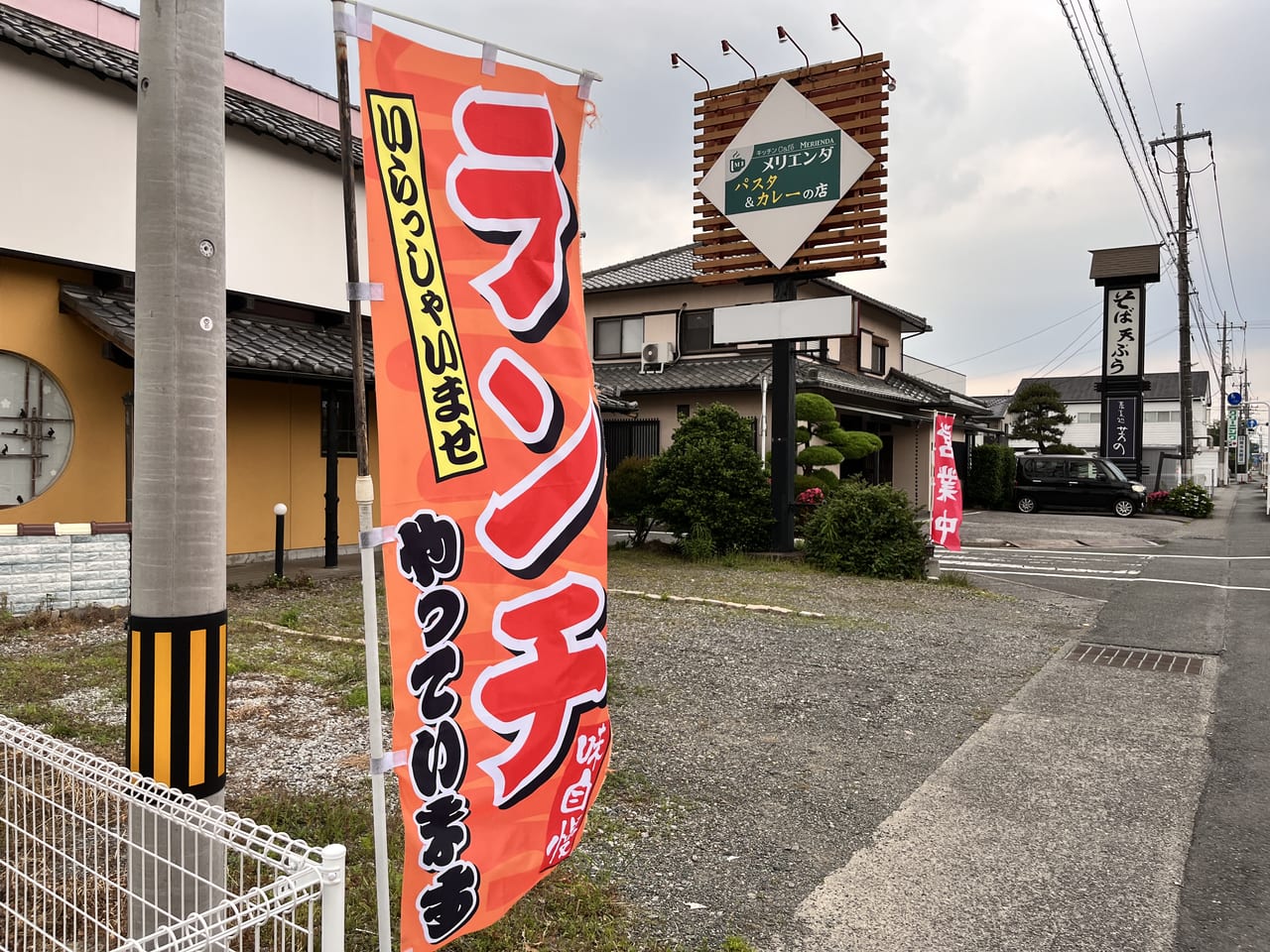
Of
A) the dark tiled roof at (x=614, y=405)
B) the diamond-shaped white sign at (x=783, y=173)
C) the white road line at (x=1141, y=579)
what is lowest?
the white road line at (x=1141, y=579)

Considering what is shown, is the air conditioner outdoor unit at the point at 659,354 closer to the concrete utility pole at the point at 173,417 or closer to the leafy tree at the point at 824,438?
Result: the leafy tree at the point at 824,438

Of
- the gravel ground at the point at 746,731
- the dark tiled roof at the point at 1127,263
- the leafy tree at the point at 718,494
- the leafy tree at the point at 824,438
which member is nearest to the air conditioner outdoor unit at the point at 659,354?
the leafy tree at the point at 824,438

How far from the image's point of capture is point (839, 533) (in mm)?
11906

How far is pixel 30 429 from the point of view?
827 centimetres

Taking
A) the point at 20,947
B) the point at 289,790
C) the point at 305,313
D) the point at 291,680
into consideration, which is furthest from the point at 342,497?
the point at 20,947

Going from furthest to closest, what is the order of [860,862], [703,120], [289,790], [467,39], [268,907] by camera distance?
[703,120] → [289,790] → [860,862] → [467,39] → [268,907]

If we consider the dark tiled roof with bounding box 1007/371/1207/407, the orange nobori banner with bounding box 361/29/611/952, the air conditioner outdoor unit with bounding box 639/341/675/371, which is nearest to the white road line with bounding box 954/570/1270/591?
the air conditioner outdoor unit with bounding box 639/341/675/371

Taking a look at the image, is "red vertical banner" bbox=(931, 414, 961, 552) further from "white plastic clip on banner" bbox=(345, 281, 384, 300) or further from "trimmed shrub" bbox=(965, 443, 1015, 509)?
"trimmed shrub" bbox=(965, 443, 1015, 509)

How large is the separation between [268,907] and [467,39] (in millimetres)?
2164

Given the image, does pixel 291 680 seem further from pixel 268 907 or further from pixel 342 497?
pixel 342 497

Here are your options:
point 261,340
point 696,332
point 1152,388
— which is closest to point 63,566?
point 261,340

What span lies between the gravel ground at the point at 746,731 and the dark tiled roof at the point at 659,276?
40.5 ft

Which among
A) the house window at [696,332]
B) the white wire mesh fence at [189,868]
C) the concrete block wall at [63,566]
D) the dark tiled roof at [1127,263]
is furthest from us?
the dark tiled roof at [1127,263]

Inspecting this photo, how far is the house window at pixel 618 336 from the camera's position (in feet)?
67.9
